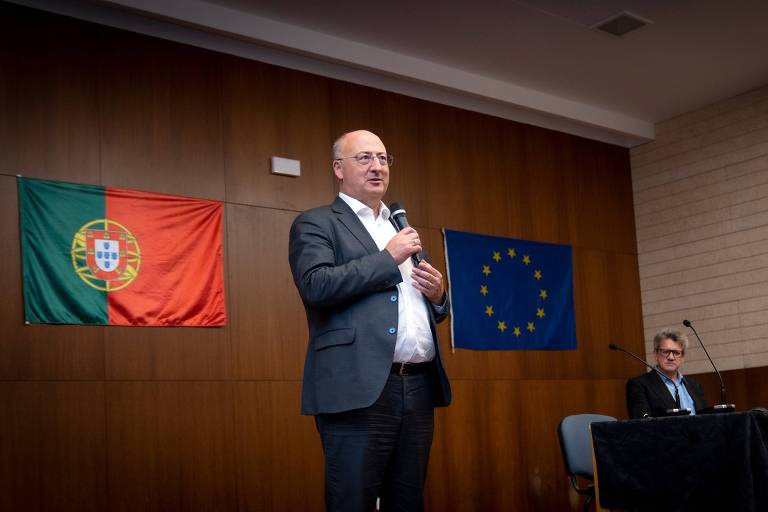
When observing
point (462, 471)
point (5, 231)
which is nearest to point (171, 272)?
point (5, 231)

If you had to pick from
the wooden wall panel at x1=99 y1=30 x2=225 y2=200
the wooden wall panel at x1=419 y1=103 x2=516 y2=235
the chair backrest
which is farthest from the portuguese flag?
the chair backrest

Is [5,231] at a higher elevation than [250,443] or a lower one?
higher

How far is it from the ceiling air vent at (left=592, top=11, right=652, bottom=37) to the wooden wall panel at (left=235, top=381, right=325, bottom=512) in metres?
3.19

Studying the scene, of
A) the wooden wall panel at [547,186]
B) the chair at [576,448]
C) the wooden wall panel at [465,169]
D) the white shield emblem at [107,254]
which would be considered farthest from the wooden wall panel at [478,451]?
the white shield emblem at [107,254]

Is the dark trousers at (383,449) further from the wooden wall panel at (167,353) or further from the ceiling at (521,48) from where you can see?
the ceiling at (521,48)

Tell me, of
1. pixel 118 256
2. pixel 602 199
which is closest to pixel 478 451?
pixel 602 199

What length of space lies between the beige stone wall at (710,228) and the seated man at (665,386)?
77.9 inches

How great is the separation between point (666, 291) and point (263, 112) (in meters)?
4.06

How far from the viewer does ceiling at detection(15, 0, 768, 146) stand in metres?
6.09

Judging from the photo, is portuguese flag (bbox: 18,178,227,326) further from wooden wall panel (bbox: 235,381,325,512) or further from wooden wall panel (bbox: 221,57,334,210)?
wooden wall panel (bbox: 235,381,325,512)

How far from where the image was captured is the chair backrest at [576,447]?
5.25 metres

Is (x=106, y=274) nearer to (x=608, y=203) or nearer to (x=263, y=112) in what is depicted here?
(x=263, y=112)

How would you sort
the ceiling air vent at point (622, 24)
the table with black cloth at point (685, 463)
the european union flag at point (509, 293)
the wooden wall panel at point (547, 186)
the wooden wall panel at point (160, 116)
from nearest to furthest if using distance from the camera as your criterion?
the table with black cloth at point (685, 463) → the wooden wall panel at point (160, 116) → the ceiling air vent at point (622, 24) → the european union flag at point (509, 293) → the wooden wall panel at point (547, 186)

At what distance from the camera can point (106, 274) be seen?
5.32 m
